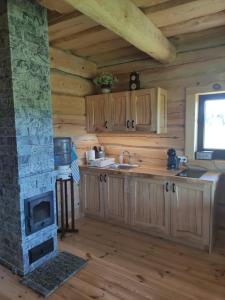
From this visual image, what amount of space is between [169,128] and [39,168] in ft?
6.09

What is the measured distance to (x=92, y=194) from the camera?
135 inches

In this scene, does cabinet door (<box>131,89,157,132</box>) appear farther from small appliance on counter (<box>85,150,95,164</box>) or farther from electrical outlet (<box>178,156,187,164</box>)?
small appliance on counter (<box>85,150,95,164</box>)

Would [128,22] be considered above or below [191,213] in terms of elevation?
above

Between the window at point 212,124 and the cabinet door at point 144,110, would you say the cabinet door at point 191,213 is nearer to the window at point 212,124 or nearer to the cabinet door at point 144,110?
the window at point 212,124

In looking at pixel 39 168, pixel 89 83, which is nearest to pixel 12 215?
pixel 39 168

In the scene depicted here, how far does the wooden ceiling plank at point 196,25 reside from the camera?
2.26 metres

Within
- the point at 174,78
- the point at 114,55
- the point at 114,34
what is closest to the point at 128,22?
the point at 114,34

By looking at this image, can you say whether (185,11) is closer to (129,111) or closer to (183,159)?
(129,111)

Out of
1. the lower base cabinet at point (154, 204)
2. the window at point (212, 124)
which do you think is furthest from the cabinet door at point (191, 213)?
the window at point (212, 124)

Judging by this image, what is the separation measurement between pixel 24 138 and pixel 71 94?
1.46 meters

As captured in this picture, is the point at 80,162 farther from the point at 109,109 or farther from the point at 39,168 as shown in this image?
the point at 39,168

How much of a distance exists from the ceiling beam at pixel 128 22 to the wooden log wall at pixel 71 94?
125cm

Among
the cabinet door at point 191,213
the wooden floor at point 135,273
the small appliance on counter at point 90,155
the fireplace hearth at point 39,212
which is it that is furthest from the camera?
the small appliance on counter at point 90,155

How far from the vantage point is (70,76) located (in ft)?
11.0
